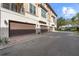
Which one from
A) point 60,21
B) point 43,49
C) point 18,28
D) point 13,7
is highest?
point 13,7

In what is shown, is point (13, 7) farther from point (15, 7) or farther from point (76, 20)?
point (76, 20)

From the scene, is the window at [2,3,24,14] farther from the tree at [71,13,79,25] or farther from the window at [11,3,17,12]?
the tree at [71,13,79,25]

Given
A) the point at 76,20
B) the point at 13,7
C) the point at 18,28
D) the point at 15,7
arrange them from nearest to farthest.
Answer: the point at 13,7 < the point at 15,7 < the point at 18,28 < the point at 76,20

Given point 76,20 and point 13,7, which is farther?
point 76,20

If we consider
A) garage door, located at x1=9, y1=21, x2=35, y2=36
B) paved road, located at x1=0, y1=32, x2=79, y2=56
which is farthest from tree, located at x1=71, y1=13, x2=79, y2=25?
paved road, located at x1=0, y1=32, x2=79, y2=56

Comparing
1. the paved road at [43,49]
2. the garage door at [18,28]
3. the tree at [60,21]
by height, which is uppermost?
the tree at [60,21]

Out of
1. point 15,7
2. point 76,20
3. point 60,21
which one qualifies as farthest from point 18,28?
point 60,21

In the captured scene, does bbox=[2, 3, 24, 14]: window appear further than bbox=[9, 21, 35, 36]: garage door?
No

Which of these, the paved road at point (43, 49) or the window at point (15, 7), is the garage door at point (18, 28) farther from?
the paved road at point (43, 49)

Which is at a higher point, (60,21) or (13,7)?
(13,7)

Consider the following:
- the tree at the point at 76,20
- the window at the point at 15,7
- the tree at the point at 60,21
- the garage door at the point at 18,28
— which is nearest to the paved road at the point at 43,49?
the window at the point at 15,7

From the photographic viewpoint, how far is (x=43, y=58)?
8.88 metres

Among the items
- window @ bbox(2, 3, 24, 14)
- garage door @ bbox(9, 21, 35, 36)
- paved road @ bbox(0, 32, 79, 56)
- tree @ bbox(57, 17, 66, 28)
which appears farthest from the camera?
tree @ bbox(57, 17, 66, 28)

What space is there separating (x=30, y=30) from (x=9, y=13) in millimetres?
11703
